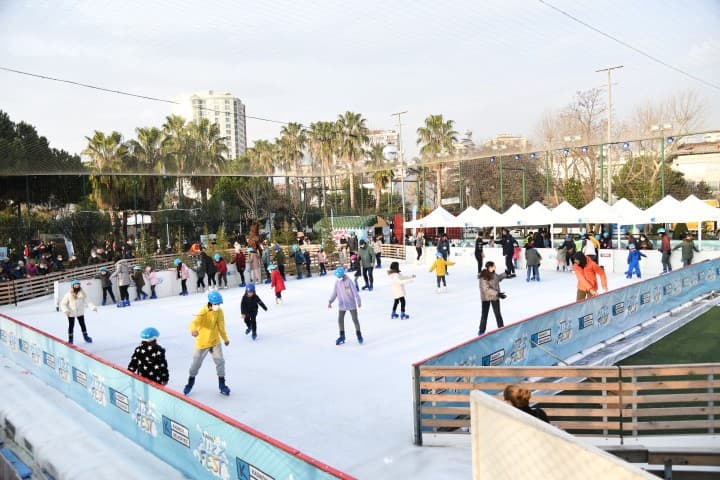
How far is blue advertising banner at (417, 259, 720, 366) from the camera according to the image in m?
6.56

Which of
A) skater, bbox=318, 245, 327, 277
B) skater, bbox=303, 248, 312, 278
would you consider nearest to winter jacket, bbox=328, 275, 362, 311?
skater, bbox=303, 248, 312, 278

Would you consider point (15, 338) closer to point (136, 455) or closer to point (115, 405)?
point (115, 405)

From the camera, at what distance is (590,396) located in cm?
520

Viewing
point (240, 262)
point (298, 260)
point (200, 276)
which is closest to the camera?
point (200, 276)

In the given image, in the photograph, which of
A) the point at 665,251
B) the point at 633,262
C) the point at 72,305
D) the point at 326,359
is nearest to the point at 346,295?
the point at 326,359

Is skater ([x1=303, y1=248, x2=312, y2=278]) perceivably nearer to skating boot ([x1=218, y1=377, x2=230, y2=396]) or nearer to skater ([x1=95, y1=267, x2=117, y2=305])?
skater ([x1=95, y1=267, x2=117, y2=305])

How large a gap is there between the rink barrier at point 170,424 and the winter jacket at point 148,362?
0.32 metres

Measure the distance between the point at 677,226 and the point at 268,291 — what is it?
21.1m

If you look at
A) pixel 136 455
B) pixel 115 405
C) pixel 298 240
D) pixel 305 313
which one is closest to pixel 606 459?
pixel 136 455

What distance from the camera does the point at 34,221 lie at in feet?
86.3

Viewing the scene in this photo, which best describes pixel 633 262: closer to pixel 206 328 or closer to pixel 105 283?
pixel 206 328

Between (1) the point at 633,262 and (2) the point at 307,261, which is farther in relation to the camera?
(2) the point at 307,261

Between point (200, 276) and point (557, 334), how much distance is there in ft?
42.6

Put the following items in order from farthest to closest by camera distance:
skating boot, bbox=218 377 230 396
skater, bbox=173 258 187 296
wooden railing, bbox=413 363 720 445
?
skater, bbox=173 258 187 296 < skating boot, bbox=218 377 230 396 < wooden railing, bbox=413 363 720 445
